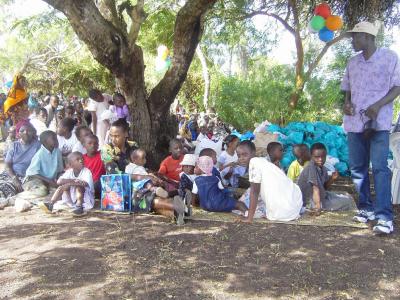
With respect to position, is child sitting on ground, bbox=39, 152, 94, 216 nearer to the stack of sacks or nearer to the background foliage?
the stack of sacks

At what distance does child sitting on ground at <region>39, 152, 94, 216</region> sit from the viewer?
4.99 meters

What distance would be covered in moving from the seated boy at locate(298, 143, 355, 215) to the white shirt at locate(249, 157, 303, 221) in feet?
1.05

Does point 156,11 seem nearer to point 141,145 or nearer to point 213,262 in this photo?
point 141,145

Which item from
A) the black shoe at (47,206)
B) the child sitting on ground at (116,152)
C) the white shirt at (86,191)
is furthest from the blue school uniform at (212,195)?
the black shoe at (47,206)

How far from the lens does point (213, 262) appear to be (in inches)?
139

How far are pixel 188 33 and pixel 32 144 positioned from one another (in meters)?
2.72

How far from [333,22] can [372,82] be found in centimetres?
461

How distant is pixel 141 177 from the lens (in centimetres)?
515

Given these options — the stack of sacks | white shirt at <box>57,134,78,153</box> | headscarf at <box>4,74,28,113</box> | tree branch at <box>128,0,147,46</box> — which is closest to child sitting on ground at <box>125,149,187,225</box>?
white shirt at <box>57,134,78,153</box>

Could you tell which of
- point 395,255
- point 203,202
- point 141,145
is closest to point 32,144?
point 141,145

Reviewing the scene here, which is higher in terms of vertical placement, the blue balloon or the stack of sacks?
the blue balloon

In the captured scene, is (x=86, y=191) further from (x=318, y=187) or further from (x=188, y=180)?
(x=318, y=187)

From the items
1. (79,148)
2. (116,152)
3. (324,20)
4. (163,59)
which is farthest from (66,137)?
(324,20)

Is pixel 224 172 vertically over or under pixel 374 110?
under
